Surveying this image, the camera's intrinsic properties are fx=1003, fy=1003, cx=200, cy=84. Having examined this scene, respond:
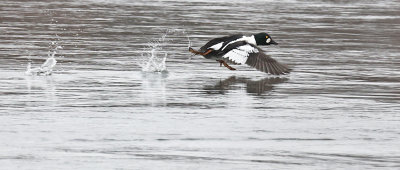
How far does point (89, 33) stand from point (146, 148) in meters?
13.5

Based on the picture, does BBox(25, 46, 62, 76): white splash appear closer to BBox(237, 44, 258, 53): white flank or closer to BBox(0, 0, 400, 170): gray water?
BBox(0, 0, 400, 170): gray water

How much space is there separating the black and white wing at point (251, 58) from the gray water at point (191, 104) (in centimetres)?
16

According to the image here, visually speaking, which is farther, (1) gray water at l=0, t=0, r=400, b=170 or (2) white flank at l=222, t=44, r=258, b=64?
(2) white flank at l=222, t=44, r=258, b=64

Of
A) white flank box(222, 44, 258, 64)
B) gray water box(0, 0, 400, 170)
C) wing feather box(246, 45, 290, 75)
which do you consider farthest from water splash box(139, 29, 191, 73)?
wing feather box(246, 45, 290, 75)

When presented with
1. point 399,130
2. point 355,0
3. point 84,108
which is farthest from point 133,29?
point 355,0

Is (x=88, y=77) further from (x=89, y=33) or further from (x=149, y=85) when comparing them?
(x=89, y=33)

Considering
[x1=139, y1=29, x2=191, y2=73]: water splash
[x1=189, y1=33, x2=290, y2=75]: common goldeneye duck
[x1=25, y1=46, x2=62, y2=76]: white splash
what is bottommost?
[x1=139, y1=29, x2=191, y2=73]: water splash

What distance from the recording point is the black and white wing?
552 inches

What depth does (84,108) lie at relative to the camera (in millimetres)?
10531

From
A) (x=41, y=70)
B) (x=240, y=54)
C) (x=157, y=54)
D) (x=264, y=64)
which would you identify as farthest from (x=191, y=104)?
(x=157, y=54)

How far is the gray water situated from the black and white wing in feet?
0.53

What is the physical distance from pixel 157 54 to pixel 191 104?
6.49 m

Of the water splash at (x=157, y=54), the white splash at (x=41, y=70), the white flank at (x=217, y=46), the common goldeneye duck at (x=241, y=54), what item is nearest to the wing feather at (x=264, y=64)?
the common goldeneye duck at (x=241, y=54)

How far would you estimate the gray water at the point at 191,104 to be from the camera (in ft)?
26.3
